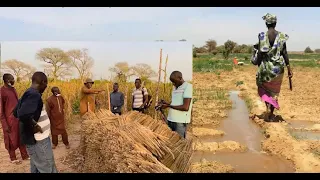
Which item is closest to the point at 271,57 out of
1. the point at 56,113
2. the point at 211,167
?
the point at 211,167

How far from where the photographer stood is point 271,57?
17.1ft

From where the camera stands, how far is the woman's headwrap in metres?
5.02

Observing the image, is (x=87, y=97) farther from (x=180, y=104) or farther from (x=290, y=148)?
(x=290, y=148)

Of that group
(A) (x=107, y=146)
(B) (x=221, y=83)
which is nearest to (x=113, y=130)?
(A) (x=107, y=146)

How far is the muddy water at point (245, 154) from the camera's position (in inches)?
201

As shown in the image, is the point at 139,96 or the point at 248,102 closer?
the point at 139,96

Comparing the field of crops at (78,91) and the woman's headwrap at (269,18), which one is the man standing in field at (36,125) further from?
the woman's headwrap at (269,18)

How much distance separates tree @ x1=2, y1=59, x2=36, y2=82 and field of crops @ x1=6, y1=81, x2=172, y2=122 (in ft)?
1.02

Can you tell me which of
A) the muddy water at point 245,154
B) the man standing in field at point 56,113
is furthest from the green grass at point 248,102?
the man standing in field at point 56,113

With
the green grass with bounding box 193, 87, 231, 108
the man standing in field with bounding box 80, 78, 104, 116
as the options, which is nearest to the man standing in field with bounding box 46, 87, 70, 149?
the man standing in field with bounding box 80, 78, 104, 116

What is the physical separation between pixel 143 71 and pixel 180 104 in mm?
1223

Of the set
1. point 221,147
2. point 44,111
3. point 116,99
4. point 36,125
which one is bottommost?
point 221,147

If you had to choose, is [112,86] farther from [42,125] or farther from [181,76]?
[42,125]

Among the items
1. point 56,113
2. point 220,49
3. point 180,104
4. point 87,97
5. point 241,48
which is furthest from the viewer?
point 220,49
